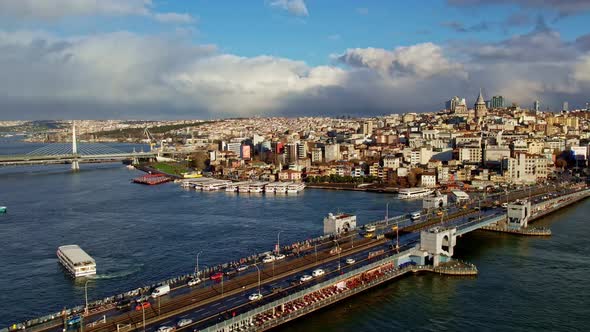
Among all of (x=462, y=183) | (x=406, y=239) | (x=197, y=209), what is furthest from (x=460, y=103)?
(x=406, y=239)

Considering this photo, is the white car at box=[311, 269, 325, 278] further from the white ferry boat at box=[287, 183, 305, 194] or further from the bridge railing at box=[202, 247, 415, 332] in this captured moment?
the white ferry boat at box=[287, 183, 305, 194]

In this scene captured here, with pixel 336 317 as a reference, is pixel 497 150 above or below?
above

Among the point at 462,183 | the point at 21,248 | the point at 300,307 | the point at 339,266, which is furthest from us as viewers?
the point at 462,183

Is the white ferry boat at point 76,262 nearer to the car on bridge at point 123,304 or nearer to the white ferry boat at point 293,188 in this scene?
the car on bridge at point 123,304

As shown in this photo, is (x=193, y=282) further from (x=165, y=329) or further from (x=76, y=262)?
(x=76, y=262)

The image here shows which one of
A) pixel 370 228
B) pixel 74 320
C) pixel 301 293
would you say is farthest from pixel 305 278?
pixel 370 228

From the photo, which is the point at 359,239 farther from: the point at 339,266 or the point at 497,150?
the point at 497,150

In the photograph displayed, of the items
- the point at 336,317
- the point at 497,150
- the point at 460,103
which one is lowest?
the point at 336,317
